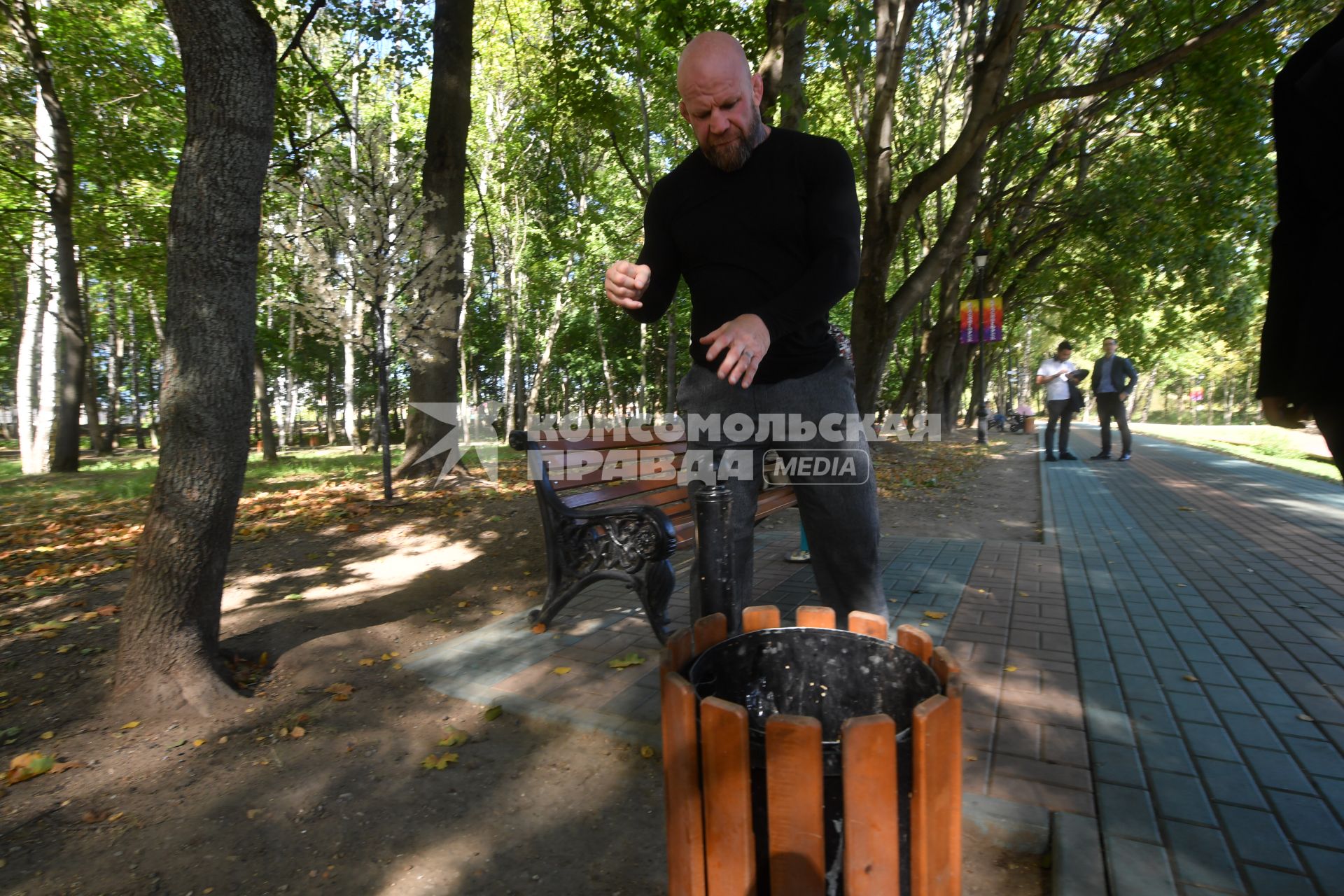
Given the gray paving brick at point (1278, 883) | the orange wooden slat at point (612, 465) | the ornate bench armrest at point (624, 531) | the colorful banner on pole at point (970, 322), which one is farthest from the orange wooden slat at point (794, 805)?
the colorful banner on pole at point (970, 322)

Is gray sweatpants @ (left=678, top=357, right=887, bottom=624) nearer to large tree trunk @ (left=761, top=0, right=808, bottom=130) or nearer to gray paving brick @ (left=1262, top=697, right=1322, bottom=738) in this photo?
gray paving brick @ (left=1262, top=697, right=1322, bottom=738)

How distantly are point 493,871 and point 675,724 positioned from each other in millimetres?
1239

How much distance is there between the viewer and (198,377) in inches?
122

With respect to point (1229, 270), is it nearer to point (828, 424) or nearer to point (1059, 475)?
point (1059, 475)

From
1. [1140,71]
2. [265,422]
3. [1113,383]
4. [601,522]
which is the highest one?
[1140,71]

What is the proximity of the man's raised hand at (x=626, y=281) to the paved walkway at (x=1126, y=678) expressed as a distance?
174 centimetres

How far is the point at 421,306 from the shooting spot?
9711 mm

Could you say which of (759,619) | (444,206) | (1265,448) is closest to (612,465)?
(759,619)

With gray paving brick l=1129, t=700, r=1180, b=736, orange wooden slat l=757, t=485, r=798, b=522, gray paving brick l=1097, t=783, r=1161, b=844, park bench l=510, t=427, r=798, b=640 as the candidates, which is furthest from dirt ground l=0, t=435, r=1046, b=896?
orange wooden slat l=757, t=485, r=798, b=522

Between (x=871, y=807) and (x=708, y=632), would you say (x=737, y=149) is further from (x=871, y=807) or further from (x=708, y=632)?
(x=871, y=807)

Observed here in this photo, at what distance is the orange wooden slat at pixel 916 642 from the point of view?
1535 mm

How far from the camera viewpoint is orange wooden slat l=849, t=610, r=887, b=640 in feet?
5.47

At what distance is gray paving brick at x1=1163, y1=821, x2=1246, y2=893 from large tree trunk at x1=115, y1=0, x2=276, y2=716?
3.64 meters

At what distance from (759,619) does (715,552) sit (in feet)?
1.45
